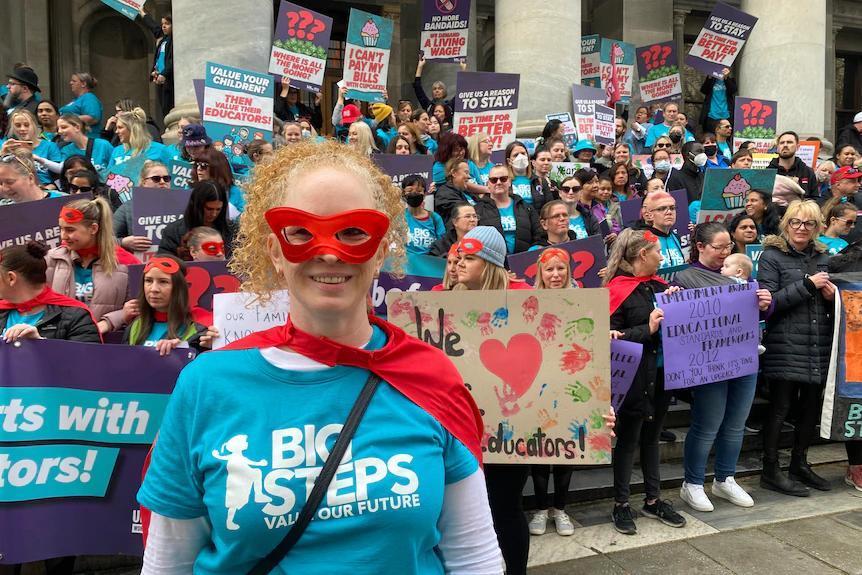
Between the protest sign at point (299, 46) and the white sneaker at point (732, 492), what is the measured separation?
6949 mm

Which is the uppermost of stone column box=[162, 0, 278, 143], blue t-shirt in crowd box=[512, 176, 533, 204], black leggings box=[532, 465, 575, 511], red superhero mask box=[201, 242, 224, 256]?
stone column box=[162, 0, 278, 143]

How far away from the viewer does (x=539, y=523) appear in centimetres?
463

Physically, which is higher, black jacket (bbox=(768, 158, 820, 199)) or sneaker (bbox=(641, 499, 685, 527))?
black jacket (bbox=(768, 158, 820, 199))

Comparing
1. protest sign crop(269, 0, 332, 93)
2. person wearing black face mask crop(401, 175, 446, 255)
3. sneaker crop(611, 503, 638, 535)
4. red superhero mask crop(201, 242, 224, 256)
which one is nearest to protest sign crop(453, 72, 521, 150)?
protest sign crop(269, 0, 332, 93)

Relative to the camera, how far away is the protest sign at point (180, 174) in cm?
655

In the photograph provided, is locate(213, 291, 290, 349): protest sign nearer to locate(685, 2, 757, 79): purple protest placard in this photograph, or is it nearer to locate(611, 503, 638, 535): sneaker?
locate(611, 503, 638, 535): sneaker

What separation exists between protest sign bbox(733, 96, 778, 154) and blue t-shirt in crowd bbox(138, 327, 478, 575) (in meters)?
11.5

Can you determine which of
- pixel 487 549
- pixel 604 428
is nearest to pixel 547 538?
pixel 604 428

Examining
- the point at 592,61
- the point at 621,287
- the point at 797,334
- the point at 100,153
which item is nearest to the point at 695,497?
the point at 797,334

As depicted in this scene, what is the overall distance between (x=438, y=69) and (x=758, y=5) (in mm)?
6352

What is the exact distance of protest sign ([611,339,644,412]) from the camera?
4293 millimetres

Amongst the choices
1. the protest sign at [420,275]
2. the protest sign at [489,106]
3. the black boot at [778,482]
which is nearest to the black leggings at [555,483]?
the protest sign at [420,275]

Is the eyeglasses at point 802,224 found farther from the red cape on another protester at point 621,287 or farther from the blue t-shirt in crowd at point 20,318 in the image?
the blue t-shirt in crowd at point 20,318

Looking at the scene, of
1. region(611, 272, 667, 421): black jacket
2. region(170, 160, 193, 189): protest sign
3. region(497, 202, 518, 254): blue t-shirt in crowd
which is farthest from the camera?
region(170, 160, 193, 189): protest sign
